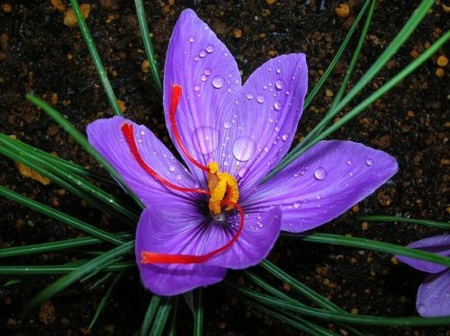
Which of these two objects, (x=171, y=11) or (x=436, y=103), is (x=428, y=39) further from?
(x=171, y=11)

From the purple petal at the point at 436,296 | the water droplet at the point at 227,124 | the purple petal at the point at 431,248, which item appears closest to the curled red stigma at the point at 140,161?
the water droplet at the point at 227,124

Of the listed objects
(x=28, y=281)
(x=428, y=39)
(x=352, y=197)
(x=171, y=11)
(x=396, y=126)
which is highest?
(x=171, y=11)

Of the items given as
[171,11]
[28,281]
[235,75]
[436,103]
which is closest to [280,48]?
[171,11]

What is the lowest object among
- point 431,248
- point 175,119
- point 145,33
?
point 431,248

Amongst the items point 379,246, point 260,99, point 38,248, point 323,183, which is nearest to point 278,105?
point 260,99

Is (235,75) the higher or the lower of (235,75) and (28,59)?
the lower

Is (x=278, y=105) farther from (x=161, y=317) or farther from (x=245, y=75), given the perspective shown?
(x=245, y=75)

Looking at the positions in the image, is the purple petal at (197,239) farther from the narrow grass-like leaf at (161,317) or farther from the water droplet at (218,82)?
the water droplet at (218,82)

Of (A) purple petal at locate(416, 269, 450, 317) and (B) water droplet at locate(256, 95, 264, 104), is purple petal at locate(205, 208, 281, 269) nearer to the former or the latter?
(B) water droplet at locate(256, 95, 264, 104)
